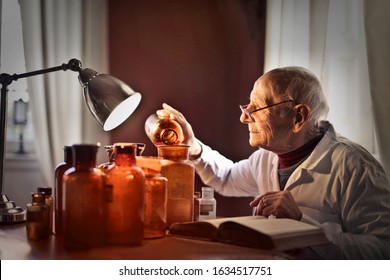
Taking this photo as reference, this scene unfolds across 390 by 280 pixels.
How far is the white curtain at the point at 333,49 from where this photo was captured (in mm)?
1557

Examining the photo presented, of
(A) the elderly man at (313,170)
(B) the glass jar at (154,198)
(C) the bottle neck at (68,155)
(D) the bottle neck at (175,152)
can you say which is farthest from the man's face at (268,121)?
(C) the bottle neck at (68,155)

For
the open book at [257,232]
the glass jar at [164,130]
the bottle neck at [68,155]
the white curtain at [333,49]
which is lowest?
the open book at [257,232]

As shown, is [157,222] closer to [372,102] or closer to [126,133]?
[126,133]

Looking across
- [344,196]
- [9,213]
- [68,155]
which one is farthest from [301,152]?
[9,213]

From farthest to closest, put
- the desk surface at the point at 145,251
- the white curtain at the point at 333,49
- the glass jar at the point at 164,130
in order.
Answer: the white curtain at the point at 333,49 < the glass jar at the point at 164,130 < the desk surface at the point at 145,251

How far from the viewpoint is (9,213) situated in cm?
119

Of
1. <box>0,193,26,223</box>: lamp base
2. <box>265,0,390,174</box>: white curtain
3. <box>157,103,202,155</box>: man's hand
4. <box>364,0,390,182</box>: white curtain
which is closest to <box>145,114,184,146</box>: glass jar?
<box>157,103,202,155</box>: man's hand

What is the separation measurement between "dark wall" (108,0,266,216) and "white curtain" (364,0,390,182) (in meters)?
0.37

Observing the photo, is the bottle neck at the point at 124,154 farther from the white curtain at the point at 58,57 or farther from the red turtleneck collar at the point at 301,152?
the white curtain at the point at 58,57

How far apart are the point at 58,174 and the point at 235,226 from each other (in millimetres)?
425

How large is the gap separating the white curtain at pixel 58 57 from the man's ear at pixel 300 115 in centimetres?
71

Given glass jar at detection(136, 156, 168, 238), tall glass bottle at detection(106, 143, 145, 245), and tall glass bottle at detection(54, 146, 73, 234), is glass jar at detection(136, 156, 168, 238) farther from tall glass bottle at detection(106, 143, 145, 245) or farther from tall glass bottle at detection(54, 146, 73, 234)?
tall glass bottle at detection(54, 146, 73, 234)

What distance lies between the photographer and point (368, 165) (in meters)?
1.20
